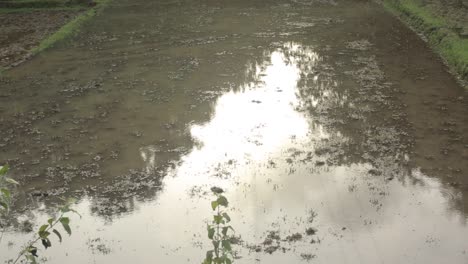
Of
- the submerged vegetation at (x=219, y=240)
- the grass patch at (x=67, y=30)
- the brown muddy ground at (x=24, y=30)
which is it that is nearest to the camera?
the submerged vegetation at (x=219, y=240)

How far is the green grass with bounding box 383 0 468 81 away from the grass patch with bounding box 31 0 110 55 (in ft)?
34.4

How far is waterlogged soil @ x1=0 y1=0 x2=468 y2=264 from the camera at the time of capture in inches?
257

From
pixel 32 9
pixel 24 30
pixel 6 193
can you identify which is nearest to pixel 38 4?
pixel 32 9

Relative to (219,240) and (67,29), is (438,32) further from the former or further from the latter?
(219,240)

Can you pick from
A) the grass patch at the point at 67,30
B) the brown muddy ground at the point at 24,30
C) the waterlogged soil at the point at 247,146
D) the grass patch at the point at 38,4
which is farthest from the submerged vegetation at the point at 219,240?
the grass patch at the point at 38,4

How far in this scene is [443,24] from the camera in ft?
47.5

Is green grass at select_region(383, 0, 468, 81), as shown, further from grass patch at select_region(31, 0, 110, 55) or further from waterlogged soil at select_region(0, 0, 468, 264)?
grass patch at select_region(31, 0, 110, 55)

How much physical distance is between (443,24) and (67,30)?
37.0ft

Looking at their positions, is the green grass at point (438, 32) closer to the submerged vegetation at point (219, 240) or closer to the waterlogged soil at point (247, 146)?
the waterlogged soil at point (247, 146)

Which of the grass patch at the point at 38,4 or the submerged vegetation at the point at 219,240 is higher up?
the submerged vegetation at the point at 219,240

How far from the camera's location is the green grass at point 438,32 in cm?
1191

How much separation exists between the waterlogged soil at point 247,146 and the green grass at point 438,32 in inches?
14.3

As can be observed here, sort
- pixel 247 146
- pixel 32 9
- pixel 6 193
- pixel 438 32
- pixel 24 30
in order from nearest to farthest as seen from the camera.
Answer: pixel 6 193
pixel 247 146
pixel 438 32
pixel 24 30
pixel 32 9

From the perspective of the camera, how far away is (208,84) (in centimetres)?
1187
